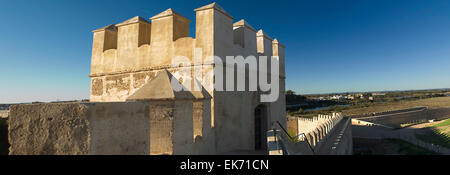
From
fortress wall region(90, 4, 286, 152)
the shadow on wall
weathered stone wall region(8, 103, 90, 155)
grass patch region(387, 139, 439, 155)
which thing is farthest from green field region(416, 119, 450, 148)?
the shadow on wall

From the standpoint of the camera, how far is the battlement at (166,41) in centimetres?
728

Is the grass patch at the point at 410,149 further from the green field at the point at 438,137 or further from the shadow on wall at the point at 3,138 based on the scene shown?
the shadow on wall at the point at 3,138

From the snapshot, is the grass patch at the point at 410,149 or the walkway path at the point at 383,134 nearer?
the grass patch at the point at 410,149

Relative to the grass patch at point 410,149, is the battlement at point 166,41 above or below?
above

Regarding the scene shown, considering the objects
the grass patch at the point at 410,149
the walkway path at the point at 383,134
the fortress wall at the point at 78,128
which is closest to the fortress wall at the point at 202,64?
the fortress wall at the point at 78,128

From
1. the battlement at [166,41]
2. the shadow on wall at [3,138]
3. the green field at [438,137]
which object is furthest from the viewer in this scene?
the green field at [438,137]

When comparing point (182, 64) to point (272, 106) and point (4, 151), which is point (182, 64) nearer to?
point (272, 106)

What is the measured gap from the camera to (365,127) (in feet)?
90.8

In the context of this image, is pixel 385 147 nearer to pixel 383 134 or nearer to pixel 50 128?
pixel 383 134

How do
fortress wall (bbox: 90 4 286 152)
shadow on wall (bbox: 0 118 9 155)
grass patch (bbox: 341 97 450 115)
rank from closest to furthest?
1. shadow on wall (bbox: 0 118 9 155)
2. fortress wall (bbox: 90 4 286 152)
3. grass patch (bbox: 341 97 450 115)

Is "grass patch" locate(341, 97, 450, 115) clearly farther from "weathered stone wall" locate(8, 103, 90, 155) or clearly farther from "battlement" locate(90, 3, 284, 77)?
"weathered stone wall" locate(8, 103, 90, 155)

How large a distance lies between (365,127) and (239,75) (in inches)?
1055

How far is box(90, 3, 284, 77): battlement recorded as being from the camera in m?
7.28
